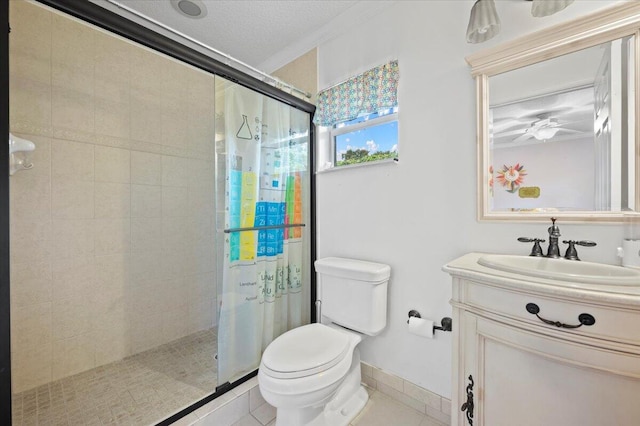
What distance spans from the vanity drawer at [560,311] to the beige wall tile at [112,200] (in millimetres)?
2224

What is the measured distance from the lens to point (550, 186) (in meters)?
1.14

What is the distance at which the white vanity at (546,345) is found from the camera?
0.68 meters

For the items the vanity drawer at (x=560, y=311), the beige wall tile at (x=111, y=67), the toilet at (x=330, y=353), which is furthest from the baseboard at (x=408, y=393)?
the beige wall tile at (x=111, y=67)

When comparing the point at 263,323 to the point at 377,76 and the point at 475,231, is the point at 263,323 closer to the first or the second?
the point at 475,231

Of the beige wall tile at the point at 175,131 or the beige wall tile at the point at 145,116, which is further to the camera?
the beige wall tile at the point at 175,131

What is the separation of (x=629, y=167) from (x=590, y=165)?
0.10m

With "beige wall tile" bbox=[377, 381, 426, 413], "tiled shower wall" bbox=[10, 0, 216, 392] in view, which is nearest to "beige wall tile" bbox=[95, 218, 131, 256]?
"tiled shower wall" bbox=[10, 0, 216, 392]

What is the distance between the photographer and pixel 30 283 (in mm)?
1551

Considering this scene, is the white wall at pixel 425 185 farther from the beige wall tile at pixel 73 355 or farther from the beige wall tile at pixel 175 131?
the beige wall tile at pixel 73 355

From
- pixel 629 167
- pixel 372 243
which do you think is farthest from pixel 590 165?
pixel 372 243

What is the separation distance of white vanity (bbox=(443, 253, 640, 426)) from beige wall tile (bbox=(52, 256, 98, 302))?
2.19 metres

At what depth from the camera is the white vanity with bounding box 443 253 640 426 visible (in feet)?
2.22

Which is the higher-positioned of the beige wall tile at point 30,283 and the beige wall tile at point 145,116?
the beige wall tile at point 145,116

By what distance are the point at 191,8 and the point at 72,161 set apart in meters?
1.26
